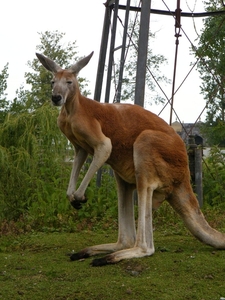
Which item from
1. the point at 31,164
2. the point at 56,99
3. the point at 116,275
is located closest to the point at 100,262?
the point at 116,275

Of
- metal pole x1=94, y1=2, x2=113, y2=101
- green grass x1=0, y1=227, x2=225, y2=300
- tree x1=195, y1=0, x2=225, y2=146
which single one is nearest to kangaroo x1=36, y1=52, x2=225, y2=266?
green grass x1=0, y1=227, x2=225, y2=300

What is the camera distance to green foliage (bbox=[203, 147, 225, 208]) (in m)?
9.44

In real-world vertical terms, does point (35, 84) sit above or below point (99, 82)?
above

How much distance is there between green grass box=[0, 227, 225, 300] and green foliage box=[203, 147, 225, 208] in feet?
8.80

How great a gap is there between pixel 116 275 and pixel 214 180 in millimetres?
4548

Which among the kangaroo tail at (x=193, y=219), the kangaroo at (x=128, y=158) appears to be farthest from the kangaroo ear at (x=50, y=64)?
the kangaroo tail at (x=193, y=219)

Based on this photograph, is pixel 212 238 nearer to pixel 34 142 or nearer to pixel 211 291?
pixel 211 291

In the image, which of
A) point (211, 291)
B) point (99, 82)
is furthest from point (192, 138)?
point (211, 291)

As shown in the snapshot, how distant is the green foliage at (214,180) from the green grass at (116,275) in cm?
268

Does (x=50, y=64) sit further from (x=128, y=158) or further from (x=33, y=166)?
(x=33, y=166)

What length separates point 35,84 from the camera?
2753 centimetres

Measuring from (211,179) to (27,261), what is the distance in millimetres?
4369

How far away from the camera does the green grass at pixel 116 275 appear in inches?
197

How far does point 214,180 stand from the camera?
31.9ft
